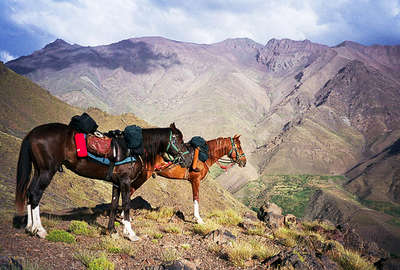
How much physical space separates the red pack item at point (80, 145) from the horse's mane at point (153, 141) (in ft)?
5.23

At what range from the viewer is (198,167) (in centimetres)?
937

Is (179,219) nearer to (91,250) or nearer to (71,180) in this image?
(91,250)

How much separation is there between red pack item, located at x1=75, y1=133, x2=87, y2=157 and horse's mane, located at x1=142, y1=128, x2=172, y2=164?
1594 millimetres

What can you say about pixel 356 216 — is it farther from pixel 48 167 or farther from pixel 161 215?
pixel 48 167

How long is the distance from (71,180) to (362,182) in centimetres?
11277

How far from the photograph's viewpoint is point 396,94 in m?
192

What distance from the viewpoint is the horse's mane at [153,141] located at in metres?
7.09

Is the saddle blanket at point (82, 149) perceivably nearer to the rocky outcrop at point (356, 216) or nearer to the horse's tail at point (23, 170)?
the horse's tail at point (23, 170)

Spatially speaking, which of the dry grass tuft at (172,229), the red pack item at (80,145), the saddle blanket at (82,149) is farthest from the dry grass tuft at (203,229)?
the red pack item at (80,145)

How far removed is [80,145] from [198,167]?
14.8 feet

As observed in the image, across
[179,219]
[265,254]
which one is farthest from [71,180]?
[265,254]

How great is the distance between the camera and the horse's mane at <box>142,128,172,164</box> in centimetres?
709

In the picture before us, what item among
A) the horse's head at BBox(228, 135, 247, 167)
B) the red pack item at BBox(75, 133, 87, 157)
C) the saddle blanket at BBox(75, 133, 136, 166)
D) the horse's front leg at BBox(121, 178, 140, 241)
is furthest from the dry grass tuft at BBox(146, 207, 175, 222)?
the red pack item at BBox(75, 133, 87, 157)

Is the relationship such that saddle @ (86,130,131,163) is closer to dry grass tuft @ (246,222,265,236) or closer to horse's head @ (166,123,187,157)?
horse's head @ (166,123,187,157)
